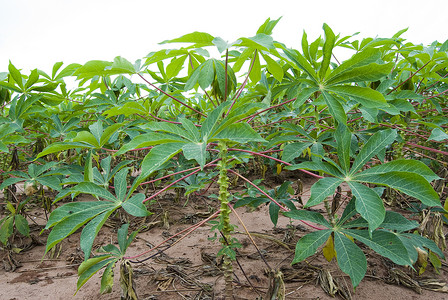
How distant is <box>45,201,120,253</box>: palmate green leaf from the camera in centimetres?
77

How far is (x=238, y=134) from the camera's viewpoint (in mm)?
734

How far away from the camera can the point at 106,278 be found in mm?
902

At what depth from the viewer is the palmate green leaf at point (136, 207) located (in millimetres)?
790

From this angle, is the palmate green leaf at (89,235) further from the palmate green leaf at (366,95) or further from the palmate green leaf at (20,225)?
the palmate green leaf at (20,225)

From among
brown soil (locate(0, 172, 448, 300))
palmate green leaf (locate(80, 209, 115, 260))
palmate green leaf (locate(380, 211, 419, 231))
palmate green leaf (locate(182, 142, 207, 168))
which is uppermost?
palmate green leaf (locate(182, 142, 207, 168))

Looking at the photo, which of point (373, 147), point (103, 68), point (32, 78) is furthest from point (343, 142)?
point (32, 78)

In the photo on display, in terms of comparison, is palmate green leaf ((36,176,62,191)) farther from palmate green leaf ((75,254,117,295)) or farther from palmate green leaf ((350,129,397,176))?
palmate green leaf ((350,129,397,176))

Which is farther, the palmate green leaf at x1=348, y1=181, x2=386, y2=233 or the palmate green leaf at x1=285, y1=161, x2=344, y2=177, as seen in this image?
the palmate green leaf at x1=285, y1=161, x2=344, y2=177

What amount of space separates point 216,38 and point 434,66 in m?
1.27

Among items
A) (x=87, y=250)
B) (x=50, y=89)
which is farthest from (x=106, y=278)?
(x=50, y=89)

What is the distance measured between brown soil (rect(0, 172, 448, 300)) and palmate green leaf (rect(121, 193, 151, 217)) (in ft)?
1.51

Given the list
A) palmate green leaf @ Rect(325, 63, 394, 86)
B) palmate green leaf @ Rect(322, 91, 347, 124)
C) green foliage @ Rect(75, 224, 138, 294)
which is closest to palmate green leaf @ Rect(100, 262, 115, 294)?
green foliage @ Rect(75, 224, 138, 294)

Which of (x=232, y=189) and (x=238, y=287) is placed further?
(x=232, y=189)

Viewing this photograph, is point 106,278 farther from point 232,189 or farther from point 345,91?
point 232,189
